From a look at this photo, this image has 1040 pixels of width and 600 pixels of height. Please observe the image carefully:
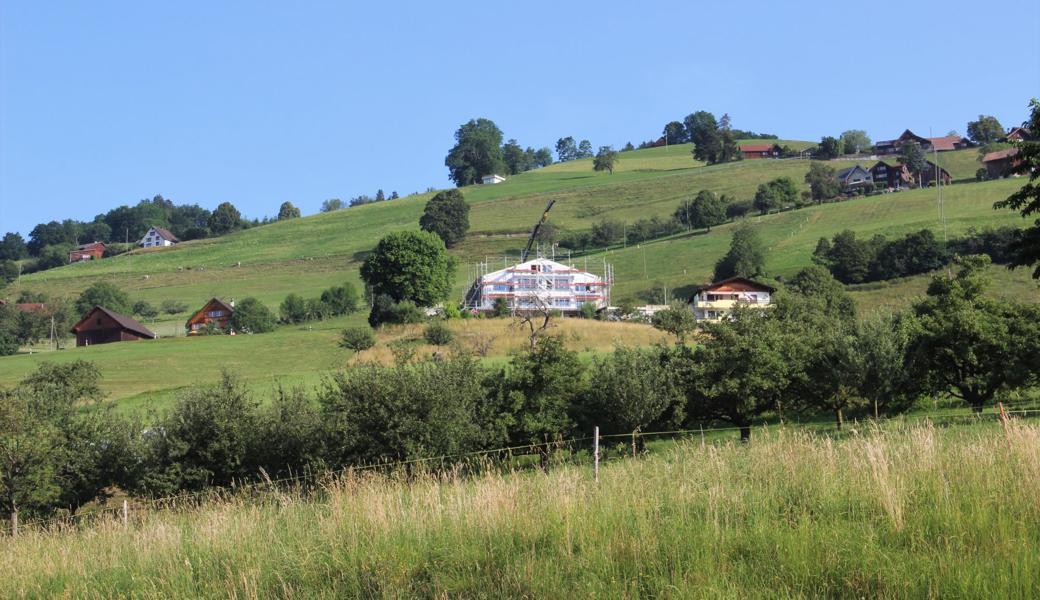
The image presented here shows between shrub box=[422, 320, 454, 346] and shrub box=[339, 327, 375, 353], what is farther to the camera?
shrub box=[422, 320, 454, 346]

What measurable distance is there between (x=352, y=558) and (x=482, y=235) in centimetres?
14400

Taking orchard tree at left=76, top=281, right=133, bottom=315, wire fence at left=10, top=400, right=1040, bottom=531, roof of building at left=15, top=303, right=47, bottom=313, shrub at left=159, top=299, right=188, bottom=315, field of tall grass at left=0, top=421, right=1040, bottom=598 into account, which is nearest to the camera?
field of tall grass at left=0, top=421, right=1040, bottom=598

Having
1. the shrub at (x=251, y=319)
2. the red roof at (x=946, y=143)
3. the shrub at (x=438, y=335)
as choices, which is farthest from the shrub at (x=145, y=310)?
the red roof at (x=946, y=143)

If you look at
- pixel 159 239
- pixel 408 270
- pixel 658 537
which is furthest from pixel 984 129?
pixel 658 537

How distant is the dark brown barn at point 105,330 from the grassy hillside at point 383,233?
693 cm

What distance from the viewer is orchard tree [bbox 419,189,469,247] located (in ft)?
489

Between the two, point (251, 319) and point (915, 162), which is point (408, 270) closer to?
point (251, 319)

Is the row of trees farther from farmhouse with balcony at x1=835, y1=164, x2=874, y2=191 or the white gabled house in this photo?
the white gabled house

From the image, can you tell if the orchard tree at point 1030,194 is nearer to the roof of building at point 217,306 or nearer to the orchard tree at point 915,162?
the roof of building at point 217,306

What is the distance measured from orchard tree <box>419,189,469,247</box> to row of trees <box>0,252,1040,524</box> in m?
107

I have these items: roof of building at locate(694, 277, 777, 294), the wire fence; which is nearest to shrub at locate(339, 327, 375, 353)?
roof of building at locate(694, 277, 777, 294)

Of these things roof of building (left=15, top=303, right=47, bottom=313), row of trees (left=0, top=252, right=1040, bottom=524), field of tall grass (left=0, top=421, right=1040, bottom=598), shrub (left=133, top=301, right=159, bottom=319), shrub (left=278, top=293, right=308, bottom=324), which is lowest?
row of trees (left=0, top=252, right=1040, bottom=524)

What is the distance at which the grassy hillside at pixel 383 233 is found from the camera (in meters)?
75.1

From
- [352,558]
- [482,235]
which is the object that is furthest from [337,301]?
[352,558]
